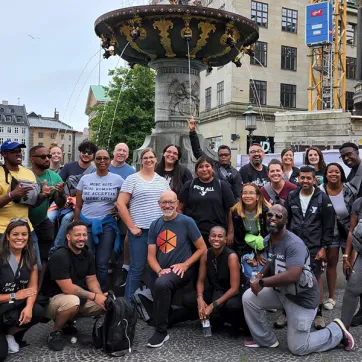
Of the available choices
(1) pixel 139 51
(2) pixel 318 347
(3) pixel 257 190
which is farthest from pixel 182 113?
(2) pixel 318 347

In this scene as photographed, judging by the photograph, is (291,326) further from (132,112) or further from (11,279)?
(132,112)

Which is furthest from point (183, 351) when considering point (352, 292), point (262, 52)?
point (262, 52)

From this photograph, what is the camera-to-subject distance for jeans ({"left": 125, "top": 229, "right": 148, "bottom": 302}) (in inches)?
202

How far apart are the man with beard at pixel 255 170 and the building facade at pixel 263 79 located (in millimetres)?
25711

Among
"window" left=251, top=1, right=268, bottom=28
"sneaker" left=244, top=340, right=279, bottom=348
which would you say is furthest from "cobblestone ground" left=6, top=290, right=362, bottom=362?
"window" left=251, top=1, right=268, bottom=28

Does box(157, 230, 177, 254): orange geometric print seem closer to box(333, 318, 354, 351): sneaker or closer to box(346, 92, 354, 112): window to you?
box(333, 318, 354, 351): sneaker

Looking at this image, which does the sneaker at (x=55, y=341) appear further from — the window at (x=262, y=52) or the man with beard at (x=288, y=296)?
the window at (x=262, y=52)

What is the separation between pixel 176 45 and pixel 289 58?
3114 centimetres

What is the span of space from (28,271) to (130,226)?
1.22 metres

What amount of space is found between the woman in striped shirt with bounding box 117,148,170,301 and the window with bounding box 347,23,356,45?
39.0 meters

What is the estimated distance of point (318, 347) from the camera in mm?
4234

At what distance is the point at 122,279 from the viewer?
5750 millimetres

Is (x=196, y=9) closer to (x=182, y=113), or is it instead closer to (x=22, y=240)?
(x=182, y=113)

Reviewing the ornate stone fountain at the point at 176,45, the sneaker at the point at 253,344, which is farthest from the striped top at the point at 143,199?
the ornate stone fountain at the point at 176,45
